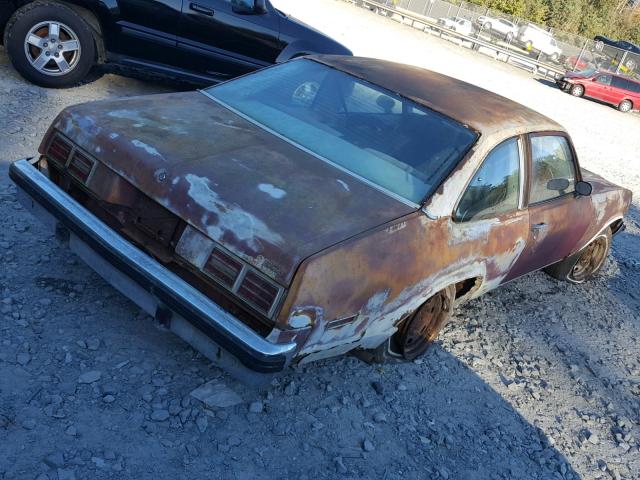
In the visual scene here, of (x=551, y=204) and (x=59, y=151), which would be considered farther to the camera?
(x=551, y=204)

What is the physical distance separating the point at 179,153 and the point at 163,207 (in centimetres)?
33

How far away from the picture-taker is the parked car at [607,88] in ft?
75.4

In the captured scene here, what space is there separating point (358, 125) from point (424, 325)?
1291 millimetres

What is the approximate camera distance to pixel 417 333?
3.95m

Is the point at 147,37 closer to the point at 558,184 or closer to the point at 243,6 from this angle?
the point at 243,6

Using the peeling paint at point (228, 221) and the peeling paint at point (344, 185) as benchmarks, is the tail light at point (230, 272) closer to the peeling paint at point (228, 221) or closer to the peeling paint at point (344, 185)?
the peeling paint at point (228, 221)

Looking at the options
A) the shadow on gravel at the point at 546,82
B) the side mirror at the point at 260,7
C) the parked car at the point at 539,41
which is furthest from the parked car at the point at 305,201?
the parked car at the point at 539,41

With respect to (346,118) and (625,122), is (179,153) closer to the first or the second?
(346,118)

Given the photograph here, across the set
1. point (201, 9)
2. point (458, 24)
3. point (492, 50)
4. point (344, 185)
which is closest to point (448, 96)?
point (344, 185)

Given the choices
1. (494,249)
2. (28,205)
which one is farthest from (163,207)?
(494,249)

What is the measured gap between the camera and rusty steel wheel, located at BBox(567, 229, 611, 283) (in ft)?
19.5

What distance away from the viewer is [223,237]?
287 centimetres

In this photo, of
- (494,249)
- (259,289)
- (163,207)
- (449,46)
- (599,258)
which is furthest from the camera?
(449,46)

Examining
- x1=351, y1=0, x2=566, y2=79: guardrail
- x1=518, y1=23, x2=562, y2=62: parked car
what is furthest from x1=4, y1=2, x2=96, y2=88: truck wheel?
x1=518, y1=23, x2=562, y2=62: parked car
